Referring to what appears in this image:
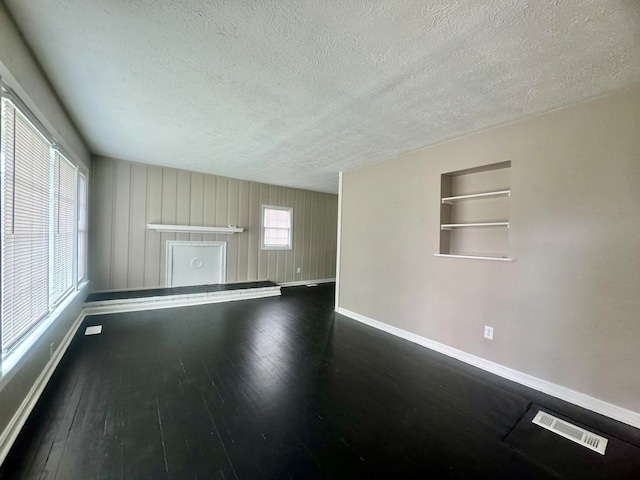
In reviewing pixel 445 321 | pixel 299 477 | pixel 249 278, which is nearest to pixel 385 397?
pixel 299 477

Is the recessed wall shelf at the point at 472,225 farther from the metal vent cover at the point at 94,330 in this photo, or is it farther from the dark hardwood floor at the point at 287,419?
the metal vent cover at the point at 94,330

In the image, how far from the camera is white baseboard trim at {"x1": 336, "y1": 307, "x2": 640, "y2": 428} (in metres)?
1.92

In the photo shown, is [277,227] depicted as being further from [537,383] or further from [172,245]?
[537,383]

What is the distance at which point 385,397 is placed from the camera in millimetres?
2139

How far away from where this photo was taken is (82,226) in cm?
388

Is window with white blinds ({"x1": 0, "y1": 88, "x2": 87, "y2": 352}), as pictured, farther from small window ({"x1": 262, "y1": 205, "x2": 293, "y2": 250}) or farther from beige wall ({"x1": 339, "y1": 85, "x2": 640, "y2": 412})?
small window ({"x1": 262, "y1": 205, "x2": 293, "y2": 250})

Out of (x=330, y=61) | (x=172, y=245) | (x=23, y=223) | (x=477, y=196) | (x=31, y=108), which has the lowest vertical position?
(x=172, y=245)

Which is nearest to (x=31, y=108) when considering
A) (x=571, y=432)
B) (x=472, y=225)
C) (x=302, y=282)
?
(x=472, y=225)

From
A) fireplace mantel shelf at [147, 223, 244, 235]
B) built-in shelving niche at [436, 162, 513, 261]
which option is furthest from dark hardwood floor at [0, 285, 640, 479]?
fireplace mantel shelf at [147, 223, 244, 235]

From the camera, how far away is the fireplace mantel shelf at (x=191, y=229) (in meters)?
4.89

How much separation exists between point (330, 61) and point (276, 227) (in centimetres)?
501

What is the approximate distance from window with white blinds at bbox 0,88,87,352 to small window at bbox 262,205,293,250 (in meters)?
3.74

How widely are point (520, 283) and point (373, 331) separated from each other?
1842 mm

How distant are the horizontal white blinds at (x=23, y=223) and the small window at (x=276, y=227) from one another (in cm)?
414
